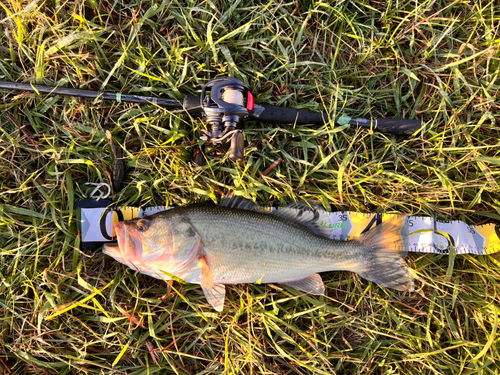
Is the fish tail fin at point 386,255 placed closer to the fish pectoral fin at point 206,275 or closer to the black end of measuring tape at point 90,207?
the fish pectoral fin at point 206,275

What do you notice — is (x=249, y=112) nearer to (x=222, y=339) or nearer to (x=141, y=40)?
(x=141, y=40)

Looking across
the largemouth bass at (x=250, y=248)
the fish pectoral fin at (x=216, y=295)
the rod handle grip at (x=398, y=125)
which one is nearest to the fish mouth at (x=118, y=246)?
the largemouth bass at (x=250, y=248)

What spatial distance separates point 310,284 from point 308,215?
2.21 feet

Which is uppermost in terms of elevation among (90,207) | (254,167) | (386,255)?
(254,167)

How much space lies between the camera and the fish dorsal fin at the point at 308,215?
9.66 ft

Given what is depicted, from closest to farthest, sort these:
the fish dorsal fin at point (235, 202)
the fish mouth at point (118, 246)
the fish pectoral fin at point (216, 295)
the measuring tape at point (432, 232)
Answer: the fish mouth at point (118, 246) → the fish pectoral fin at point (216, 295) → the fish dorsal fin at point (235, 202) → the measuring tape at point (432, 232)

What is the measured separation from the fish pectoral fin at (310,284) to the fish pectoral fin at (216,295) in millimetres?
637

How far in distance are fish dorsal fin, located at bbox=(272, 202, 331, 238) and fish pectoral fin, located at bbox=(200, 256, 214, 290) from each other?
0.81 metres

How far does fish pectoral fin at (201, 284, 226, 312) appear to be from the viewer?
277 centimetres

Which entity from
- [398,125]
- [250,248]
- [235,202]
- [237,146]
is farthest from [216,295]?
[398,125]

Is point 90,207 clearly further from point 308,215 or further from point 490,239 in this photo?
point 490,239

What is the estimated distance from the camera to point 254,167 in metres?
2.98

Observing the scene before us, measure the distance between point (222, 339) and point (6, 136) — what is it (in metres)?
A: 2.89

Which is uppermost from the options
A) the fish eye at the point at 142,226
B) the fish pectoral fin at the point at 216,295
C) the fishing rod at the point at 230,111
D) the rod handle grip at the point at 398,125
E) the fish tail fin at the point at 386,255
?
the fishing rod at the point at 230,111
